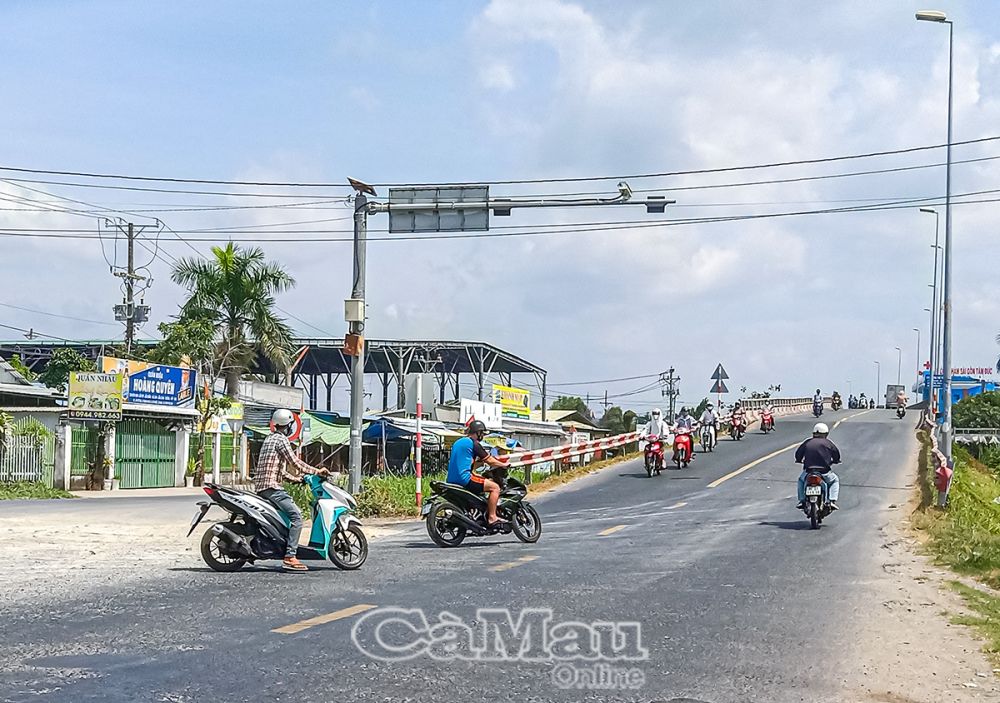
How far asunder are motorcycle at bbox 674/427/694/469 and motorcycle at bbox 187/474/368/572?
21.8 meters

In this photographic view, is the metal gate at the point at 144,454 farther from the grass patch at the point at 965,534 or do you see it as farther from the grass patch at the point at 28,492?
the grass patch at the point at 965,534

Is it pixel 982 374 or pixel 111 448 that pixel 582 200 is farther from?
pixel 982 374

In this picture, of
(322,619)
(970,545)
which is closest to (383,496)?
(970,545)

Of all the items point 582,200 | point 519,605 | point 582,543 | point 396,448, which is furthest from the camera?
point 396,448

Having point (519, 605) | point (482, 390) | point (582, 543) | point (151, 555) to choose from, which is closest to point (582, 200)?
point (582, 543)

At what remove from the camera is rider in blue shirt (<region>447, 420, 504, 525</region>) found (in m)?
15.7

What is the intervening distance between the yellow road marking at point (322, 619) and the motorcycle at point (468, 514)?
5.63 metres

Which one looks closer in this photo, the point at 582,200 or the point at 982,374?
the point at 582,200

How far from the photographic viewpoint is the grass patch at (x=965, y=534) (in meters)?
14.2

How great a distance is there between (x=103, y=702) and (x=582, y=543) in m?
10.7

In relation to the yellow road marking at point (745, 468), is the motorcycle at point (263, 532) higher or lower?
higher

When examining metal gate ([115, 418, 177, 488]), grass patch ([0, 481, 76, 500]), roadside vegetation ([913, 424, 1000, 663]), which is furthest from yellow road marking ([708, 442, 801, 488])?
metal gate ([115, 418, 177, 488])

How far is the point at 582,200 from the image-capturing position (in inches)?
822

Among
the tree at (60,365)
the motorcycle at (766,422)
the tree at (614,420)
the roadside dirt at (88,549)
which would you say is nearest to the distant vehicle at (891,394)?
the tree at (614,420)
